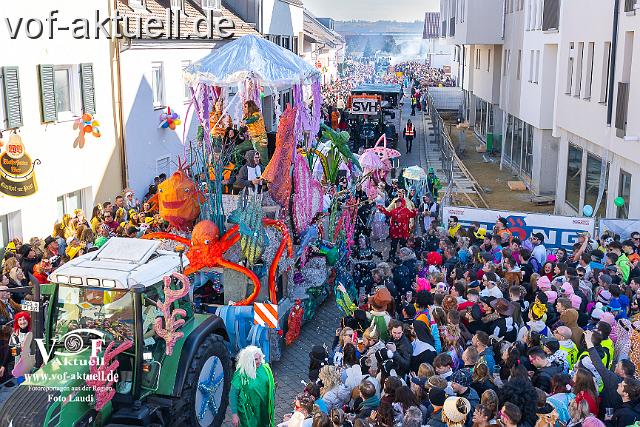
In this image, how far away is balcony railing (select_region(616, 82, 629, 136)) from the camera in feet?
50.5

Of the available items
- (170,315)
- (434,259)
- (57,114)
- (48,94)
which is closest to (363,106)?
(57,114)

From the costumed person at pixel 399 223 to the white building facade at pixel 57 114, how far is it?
661 cm

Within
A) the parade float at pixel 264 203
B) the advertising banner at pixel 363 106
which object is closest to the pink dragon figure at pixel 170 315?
the parade float at pixel 264 203

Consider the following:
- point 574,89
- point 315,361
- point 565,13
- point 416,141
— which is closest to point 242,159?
point 315,361

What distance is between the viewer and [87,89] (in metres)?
16.5

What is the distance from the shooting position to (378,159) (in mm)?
18906

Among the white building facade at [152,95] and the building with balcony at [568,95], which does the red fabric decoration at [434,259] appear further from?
the white building facade at [152,95]

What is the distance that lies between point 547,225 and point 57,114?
10.0 m

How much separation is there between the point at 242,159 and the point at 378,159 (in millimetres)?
6518

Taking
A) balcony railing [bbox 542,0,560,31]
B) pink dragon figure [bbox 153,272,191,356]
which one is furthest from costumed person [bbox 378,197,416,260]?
balcony railing [bbox 542,0,560,31]

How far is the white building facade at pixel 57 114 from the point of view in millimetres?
13992

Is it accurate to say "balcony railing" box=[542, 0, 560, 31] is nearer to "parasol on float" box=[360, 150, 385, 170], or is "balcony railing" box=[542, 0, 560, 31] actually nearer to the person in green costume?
"parasol on float" box=[360, 150, 385, 170]

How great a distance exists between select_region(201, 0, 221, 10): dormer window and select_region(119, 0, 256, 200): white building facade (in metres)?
1.24

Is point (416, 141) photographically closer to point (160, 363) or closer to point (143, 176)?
point (143, 176)
